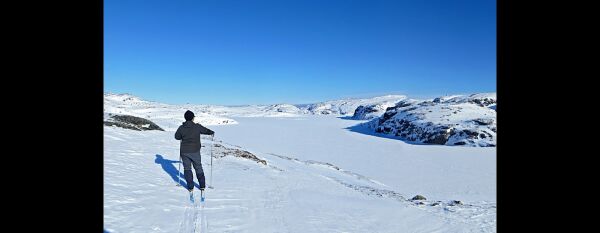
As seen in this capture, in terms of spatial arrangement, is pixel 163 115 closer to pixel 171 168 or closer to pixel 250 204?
pixel 171 168

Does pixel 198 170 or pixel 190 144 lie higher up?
pixel 190 144

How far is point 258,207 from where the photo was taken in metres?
9.43

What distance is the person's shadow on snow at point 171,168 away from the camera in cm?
1129

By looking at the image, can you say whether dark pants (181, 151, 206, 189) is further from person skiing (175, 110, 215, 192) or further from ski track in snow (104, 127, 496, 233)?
ski track in snow (104, 127, 496, 233)

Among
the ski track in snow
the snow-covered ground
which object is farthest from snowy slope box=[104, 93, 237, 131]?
the ski track in snow

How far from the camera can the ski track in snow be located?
303 inches

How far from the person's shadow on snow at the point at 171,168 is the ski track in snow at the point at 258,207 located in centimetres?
14

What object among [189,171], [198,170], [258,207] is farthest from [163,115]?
[258,207]

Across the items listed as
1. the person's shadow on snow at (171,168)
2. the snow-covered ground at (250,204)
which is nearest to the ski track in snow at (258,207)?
the snow-covered ground at (250,204)

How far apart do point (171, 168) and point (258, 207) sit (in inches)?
215

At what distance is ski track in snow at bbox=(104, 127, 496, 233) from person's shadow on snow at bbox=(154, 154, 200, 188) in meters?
0.14

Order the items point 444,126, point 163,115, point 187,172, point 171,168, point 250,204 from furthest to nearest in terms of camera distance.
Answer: point 163,115
point 444,126
point 171,168
point 250,204
point 187,172

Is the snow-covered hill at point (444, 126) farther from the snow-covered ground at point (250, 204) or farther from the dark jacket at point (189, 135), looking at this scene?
the dark jacket at point (189, 135)
